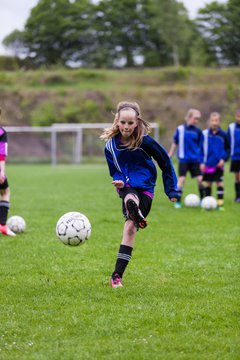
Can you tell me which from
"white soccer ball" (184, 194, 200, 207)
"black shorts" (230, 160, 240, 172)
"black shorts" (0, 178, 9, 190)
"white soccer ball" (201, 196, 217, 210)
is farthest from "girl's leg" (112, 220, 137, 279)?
"black shorts" (230, 160, 240, 172)

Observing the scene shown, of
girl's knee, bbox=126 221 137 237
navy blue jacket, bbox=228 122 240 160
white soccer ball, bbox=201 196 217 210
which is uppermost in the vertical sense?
navy blue jacket, bbox=228 122 240 160

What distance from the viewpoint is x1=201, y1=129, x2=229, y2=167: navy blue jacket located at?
1266 centimetres

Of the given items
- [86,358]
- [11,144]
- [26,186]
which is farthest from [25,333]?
[11,144]

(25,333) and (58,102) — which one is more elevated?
(58,102)

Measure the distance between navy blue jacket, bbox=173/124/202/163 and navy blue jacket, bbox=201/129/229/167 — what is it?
0.14 meters

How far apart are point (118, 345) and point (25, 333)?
72cm

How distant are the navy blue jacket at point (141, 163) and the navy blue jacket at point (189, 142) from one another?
675cm

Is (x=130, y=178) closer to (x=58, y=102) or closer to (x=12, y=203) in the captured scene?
(x=12, y=203)

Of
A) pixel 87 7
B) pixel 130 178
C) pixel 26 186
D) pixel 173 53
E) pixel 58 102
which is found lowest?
pixel 26 186

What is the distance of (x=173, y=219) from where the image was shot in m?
10.6

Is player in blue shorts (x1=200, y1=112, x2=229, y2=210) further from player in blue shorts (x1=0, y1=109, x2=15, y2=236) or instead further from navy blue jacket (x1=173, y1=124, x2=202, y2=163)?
player in blue shorts (x1=0, y1=109, x2=15, y2=236)

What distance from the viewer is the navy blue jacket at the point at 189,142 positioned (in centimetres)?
1263

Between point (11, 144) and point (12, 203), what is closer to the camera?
point (12, 203)

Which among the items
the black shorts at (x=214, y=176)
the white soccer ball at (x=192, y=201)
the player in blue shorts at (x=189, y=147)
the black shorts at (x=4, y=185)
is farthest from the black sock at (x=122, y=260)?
the black shorts at (x=214, y=176)
